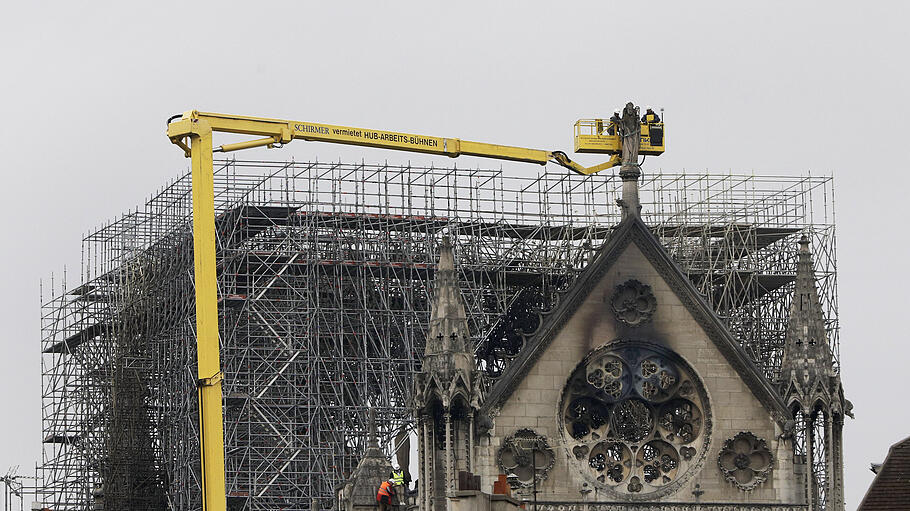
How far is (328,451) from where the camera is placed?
88.1 m

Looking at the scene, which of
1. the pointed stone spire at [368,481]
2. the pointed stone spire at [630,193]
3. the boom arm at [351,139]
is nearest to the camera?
the pointed stone spire at [630,193]

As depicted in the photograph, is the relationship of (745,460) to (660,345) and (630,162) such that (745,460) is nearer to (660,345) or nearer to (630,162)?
(660,345)

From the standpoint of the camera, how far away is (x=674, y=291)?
62.2m

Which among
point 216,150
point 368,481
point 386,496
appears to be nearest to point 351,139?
point 216,150

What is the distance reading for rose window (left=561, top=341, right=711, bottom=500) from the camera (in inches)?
2410

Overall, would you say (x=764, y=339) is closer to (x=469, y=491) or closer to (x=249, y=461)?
(x=249, y=461)

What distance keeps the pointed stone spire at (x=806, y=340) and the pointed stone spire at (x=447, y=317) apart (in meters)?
8.91

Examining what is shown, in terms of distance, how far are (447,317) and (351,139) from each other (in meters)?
29.1

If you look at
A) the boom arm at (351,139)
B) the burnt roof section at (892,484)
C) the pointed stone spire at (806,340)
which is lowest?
the burnt roof section at (892,484)

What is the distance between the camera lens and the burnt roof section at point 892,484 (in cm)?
5388

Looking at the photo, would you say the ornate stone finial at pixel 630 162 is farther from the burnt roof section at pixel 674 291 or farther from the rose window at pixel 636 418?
the rose window at pixel 636 418

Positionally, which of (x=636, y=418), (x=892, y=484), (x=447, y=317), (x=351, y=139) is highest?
(x=351, y=139)

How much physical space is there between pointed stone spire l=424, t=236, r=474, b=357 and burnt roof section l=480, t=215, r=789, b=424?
1.68m

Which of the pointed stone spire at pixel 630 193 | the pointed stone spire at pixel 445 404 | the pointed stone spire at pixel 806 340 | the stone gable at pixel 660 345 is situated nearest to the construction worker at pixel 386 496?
the pointed stone spire at pixel 445 404
